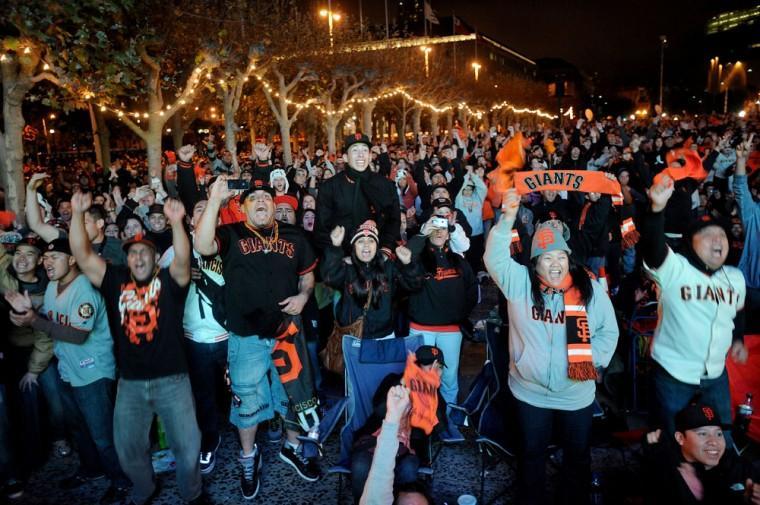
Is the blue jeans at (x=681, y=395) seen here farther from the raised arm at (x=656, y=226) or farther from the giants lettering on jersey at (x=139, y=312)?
the giants lettering on jersey at (x=139, y=312)

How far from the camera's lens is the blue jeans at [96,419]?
12.8 feet

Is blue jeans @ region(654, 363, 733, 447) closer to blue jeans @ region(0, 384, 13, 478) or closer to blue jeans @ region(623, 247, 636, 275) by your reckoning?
blue jeans @ region(623, 247, 636, 275)

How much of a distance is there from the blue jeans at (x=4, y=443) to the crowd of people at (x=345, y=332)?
0.02m

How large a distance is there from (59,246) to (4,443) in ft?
5.13

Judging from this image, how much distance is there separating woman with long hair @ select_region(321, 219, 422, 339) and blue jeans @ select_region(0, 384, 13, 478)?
8.42 feet

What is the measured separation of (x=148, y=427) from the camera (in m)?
3.65

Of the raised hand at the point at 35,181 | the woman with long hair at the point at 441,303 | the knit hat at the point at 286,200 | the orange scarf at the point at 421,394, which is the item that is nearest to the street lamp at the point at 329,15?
the knit hat at the point at 286,200

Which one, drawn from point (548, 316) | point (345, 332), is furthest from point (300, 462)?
point (548, 316)

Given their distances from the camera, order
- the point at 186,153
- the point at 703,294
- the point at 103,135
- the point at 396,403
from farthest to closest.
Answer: the point at 103,135
the point at 186,153
the point at 703,294
the point at 396,403

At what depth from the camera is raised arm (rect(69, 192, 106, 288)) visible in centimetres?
354

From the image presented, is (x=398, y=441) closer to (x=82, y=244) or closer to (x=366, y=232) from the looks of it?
(x=366, y=232)

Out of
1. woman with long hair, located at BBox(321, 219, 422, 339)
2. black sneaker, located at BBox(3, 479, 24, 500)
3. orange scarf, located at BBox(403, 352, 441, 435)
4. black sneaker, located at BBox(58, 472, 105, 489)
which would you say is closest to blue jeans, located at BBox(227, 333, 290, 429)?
woman with long hair, located at BBox(321, 219, 422, 339)

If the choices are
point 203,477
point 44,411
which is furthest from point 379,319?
point 44,411

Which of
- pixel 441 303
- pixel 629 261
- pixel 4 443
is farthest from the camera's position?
pixel 629 261
